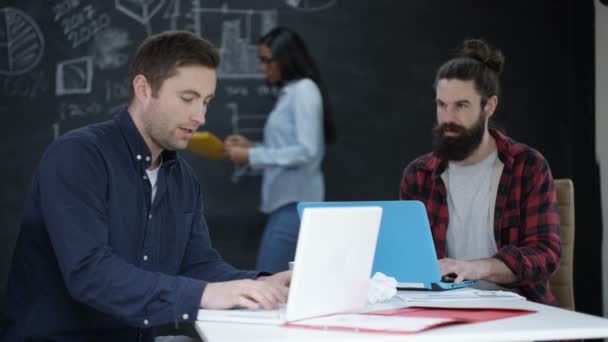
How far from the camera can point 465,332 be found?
5.60 feet

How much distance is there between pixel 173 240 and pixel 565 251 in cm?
146

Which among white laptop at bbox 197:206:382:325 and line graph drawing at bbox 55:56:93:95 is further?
line graph drawing at bbox 55:56:93:95

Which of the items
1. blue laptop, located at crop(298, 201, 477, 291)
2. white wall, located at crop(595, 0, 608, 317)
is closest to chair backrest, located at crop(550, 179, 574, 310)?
blue laptop, located at crop(298, 201, 477, 291)

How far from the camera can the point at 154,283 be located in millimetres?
1942

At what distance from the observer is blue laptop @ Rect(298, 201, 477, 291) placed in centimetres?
234

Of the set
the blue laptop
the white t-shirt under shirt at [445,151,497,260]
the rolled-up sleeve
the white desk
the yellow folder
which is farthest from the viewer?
the yellow folder

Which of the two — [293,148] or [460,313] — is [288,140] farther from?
[460,313]

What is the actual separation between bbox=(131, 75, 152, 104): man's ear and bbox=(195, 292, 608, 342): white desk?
2.42 feet

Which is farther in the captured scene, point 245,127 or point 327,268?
point 245,127

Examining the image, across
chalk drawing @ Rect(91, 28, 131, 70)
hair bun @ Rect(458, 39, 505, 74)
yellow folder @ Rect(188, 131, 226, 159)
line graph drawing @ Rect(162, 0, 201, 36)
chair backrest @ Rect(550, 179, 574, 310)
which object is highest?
line graph drawing @ Rect(162, 0, 201, 36)

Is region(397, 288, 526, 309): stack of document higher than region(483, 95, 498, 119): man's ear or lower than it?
lower

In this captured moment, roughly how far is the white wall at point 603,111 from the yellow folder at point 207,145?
6.43 feet

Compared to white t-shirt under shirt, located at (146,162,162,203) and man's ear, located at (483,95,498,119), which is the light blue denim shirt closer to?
man's ear, located at (483,95,498,119)

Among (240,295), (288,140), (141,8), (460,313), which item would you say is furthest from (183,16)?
(460,313)
